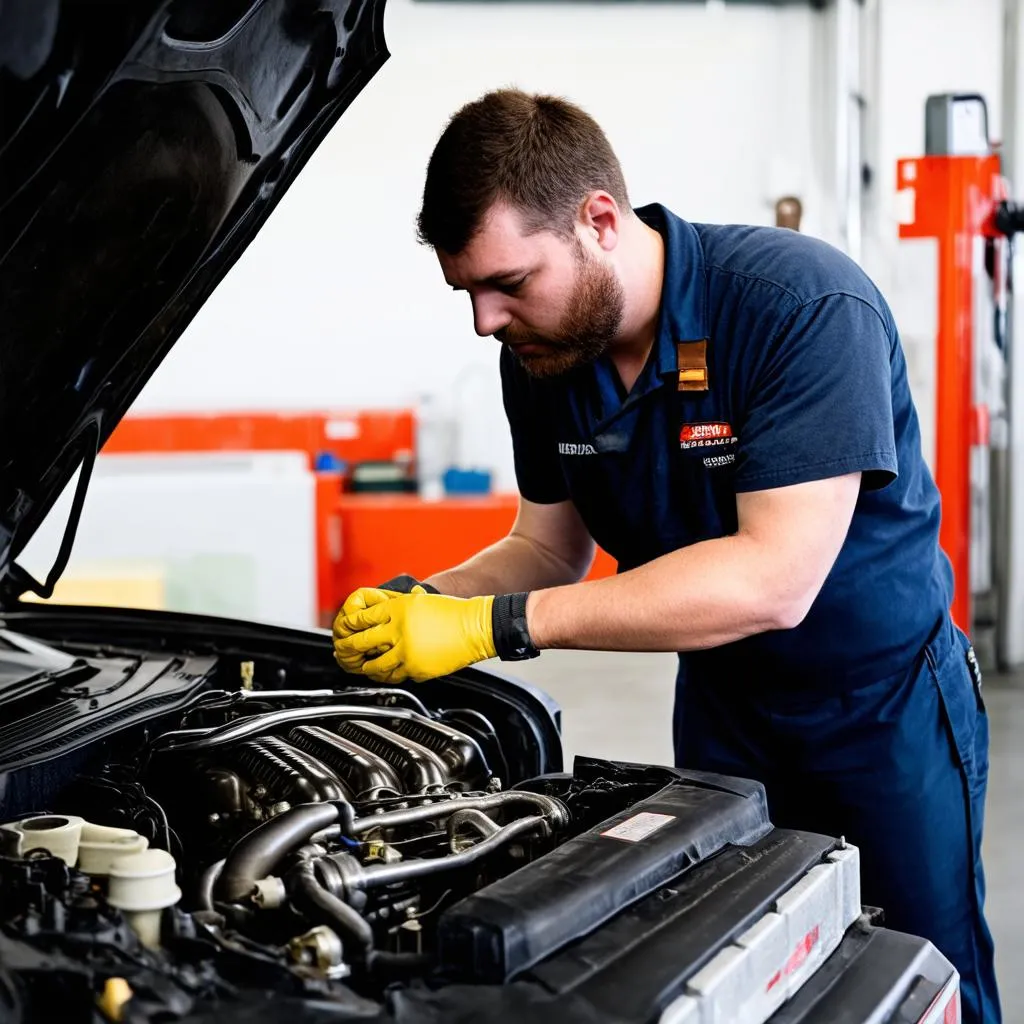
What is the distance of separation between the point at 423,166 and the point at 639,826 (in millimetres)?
7012

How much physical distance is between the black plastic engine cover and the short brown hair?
727 millimetres

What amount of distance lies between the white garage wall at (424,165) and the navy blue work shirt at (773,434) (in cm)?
581

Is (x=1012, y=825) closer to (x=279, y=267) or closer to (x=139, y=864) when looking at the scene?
(x=139, y=864)

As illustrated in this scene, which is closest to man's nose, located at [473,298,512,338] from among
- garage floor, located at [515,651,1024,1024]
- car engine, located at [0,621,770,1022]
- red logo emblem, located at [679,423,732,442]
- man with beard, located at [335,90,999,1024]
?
man with beard, located at [335,90,999,1024]

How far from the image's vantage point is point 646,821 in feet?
4.40

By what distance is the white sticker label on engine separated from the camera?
4.25ft

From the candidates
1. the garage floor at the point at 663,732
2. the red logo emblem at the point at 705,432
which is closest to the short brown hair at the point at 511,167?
the red logo emblem at the point at 705,432

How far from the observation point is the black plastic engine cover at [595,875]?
108cm

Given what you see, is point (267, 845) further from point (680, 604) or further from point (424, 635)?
point (680, 604)

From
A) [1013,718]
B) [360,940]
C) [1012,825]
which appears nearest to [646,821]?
[360,940]

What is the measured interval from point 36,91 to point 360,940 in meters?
0.84

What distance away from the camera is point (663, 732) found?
444cm

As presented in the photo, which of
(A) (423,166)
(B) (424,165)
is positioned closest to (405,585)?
(B) (424,165)

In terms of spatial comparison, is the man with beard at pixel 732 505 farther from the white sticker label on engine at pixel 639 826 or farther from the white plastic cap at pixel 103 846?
the white plastic cap at pixel 103 846
